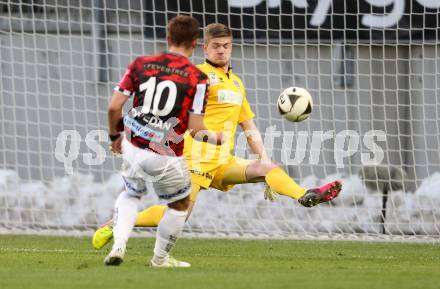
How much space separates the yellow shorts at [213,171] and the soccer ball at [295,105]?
53 centimetres

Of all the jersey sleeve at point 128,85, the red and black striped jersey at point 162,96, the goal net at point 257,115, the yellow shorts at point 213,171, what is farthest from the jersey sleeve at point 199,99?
the goal net at point 257,115

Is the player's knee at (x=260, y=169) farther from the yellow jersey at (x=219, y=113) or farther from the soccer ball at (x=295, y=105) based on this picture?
the soccer ball at (x=295, y=105)

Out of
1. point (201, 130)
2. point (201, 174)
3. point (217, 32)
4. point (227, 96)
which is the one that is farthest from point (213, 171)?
point (201, 130)

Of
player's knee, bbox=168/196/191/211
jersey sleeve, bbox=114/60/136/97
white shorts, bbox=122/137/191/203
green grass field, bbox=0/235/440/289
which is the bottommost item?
green grass field, bbox=0/235/440/289

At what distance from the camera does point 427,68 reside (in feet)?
40.9

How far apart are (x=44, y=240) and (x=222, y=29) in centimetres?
370

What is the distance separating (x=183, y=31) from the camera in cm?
704

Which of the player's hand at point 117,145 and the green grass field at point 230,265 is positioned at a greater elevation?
the player's hand at point 117,145

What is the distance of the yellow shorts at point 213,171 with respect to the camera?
340 inches

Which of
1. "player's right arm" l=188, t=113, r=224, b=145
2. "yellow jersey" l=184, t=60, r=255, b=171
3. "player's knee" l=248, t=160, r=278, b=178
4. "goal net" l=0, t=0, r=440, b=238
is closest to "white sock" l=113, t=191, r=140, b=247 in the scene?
"player's right arm" l=188, t=113, r=224, b=145

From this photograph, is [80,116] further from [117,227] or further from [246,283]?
[246,283]

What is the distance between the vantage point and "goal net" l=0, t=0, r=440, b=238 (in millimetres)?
12367

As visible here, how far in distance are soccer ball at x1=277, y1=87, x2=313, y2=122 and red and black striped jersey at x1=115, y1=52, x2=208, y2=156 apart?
5.70 feet

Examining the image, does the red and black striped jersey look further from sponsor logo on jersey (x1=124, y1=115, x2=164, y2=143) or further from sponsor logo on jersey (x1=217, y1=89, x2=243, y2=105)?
sponsor logo on jersey (x1=217, y1=89, x2=243, y2=105)
